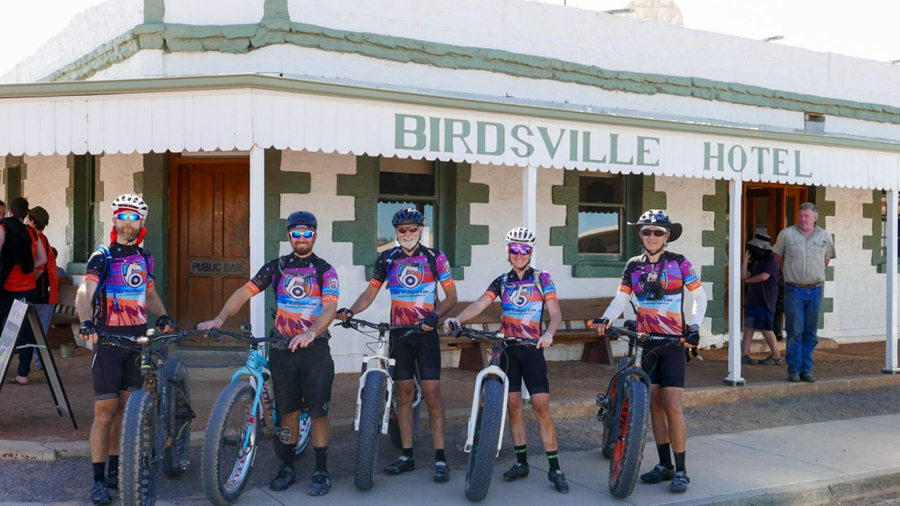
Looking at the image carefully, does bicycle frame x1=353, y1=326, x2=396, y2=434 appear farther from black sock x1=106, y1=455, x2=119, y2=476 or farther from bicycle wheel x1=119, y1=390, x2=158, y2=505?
black sock x1=106, y1=455, x2=119, y2=476

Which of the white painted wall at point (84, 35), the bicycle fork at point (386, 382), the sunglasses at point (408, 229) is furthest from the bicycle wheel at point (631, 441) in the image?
the white painted wall at point (84, 35)

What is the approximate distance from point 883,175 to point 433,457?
6.62 m

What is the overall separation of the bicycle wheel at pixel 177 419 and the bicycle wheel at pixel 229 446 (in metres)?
0.39

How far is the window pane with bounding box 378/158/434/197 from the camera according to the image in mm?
9477

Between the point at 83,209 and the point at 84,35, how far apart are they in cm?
222

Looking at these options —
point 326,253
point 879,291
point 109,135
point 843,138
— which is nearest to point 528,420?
point 326,253

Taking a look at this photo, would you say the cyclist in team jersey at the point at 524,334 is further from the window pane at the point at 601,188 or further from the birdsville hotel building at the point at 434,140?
the window pane at the point at 601,188

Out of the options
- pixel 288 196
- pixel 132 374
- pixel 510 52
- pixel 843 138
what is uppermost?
pixel 510 52

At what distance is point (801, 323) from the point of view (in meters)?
8.96

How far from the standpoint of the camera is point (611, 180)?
11.0m

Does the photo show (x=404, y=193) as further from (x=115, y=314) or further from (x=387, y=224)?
(x=115, y=314)

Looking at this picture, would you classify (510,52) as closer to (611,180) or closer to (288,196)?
(611,180)

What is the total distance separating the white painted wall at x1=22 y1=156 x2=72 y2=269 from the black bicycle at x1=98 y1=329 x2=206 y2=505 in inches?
245

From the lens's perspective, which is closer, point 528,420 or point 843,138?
point 528,420
